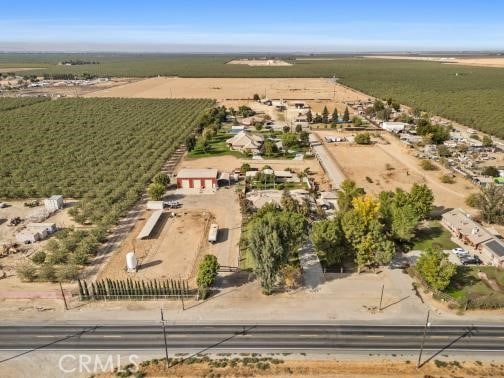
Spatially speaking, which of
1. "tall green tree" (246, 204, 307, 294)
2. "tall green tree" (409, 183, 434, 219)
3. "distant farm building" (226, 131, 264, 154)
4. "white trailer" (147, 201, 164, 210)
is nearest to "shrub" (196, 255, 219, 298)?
"tall green tree" (246, 204, 307, 294)

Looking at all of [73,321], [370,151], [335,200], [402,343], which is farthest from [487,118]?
[73,321]

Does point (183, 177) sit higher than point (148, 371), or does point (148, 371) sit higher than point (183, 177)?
point (183, 177)

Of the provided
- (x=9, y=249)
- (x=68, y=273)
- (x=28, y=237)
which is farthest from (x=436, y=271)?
(x=9, y=249)

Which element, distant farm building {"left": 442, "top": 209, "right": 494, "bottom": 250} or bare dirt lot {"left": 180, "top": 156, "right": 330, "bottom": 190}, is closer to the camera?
distant farm building {"left": 442, "top": 209, "right": 494, "bottom": 250}

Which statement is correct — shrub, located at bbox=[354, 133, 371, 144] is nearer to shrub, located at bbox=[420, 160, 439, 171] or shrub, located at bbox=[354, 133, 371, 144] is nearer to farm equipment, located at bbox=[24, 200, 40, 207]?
shrub, located at bbox=[420, 160, 439, 171]

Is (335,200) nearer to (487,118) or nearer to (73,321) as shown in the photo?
(73,321)

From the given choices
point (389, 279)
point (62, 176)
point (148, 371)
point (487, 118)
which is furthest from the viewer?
point (487, 118)

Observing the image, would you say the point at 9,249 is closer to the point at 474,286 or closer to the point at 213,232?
the point at 213,232

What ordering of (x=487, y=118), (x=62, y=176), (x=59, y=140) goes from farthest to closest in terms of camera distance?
1. (x=487, y=118)
2. (x=59, y=140)
3. (x=62, y=176)
